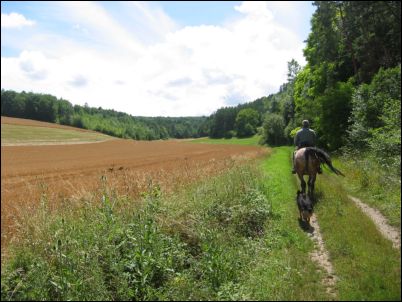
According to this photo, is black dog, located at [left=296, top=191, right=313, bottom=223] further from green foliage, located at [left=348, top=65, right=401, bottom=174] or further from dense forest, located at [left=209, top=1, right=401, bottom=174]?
green foliage, located at [left=348, top=65, right=401, bottom=174]

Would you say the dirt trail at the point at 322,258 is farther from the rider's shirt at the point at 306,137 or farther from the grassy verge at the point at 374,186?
the rider's shirt at the point at 306,137

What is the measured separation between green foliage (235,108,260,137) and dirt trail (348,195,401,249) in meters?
129

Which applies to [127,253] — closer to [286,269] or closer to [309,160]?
[286,269]

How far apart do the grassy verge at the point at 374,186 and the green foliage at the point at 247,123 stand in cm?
12360

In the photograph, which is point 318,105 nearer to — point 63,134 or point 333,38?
point 333,38

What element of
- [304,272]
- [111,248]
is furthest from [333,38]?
[111,248]

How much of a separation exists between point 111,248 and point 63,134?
63913mm

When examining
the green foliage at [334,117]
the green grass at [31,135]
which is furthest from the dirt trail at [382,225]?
the green grass at [31,135]

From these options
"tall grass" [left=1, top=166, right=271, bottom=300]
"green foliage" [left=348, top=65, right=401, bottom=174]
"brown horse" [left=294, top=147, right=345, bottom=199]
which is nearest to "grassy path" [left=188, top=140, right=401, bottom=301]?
"tall grass" [left=1, top=166, right=271, bottom=300]

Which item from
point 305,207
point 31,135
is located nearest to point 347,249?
point 305,207

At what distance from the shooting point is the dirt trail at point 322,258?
665 centimetres

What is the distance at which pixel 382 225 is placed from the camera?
31.0 ft

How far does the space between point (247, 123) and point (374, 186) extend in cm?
12982

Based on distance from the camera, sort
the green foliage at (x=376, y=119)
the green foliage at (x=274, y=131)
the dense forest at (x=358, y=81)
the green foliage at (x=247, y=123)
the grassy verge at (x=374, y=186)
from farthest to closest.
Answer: the green foliage at (x=247, y=123) < the green foliage at (x=274, y=131) < the green foliage at (x=376, y=119) < the dense forest at (x=358, y=81) < the grassy verge at (x=374, y=186)
